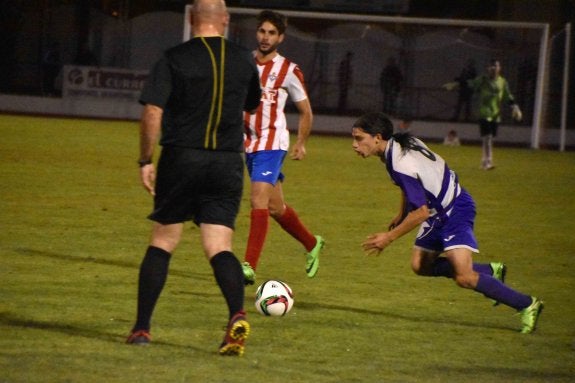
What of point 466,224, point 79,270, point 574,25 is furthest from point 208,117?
point 574,25

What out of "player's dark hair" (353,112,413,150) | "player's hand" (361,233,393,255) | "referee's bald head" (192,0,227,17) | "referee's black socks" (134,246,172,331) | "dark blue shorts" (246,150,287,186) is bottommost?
"referee's black socks" (134,246,172,331)

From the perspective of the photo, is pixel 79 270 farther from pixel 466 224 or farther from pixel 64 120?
pixel 64 120

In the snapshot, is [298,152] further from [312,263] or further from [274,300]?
[274,300]

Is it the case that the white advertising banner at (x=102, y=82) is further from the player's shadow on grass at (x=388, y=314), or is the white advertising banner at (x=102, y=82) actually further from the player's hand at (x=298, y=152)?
the player's shadow on grass at (x=388, y=314)

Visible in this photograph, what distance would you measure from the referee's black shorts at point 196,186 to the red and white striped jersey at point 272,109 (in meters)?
2.64

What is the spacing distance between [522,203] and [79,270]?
27.8ft

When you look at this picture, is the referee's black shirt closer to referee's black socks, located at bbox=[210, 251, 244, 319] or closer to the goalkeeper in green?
referee's black socks, located at bbox=[210, 251, 244, 319]

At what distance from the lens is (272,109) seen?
30.4 ft

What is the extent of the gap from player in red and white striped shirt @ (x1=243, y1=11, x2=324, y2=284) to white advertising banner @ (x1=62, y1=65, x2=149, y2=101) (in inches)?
946

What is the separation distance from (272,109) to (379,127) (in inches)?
86.2

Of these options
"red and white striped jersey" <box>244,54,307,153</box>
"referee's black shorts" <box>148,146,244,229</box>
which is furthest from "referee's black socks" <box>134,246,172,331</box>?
"red and white striped jersey" <box>244,54,307,153</box>

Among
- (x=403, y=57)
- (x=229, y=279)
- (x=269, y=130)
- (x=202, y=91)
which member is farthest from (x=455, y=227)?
(x=403, y=57)

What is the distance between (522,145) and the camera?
31.5m

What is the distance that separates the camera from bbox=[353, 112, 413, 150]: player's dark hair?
7.19 m
